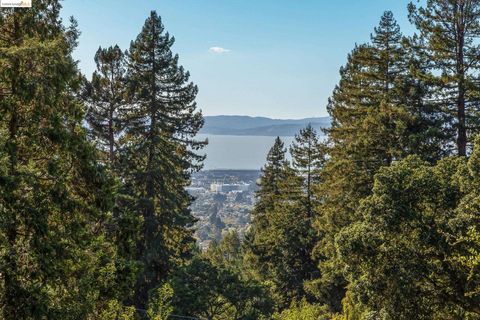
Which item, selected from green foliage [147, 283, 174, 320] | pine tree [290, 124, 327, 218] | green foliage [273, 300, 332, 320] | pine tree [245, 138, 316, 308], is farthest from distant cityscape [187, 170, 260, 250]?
green foliage [147, 283, 174, 320]

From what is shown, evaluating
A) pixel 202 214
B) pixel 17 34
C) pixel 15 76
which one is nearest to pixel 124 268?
pixel 15 76

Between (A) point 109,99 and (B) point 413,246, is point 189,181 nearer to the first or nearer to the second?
(A) point 109,99

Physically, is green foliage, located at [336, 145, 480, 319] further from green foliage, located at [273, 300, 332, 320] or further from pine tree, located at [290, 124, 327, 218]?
pine tree, located at [290, 124, 327, 218]

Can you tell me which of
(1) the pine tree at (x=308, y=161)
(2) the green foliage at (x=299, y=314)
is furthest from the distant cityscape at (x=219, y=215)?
(2) the green foliage at (x=299, y=314)

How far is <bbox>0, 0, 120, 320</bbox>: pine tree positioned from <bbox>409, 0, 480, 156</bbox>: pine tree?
12.8 meters

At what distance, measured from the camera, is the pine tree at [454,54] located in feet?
46.1

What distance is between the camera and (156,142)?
16625 mm

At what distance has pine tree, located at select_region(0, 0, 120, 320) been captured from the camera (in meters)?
5.48

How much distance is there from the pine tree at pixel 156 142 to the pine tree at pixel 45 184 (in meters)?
9.41

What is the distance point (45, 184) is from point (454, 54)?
1455cm

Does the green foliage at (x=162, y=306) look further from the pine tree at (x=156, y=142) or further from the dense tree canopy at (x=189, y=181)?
the pine tree at (x=156, y=142)

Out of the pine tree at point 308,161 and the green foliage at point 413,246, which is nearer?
the green foliage at point 413,246

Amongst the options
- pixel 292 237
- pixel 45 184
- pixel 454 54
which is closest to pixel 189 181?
pixel 292 237

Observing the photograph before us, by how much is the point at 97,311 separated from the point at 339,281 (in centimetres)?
1377
